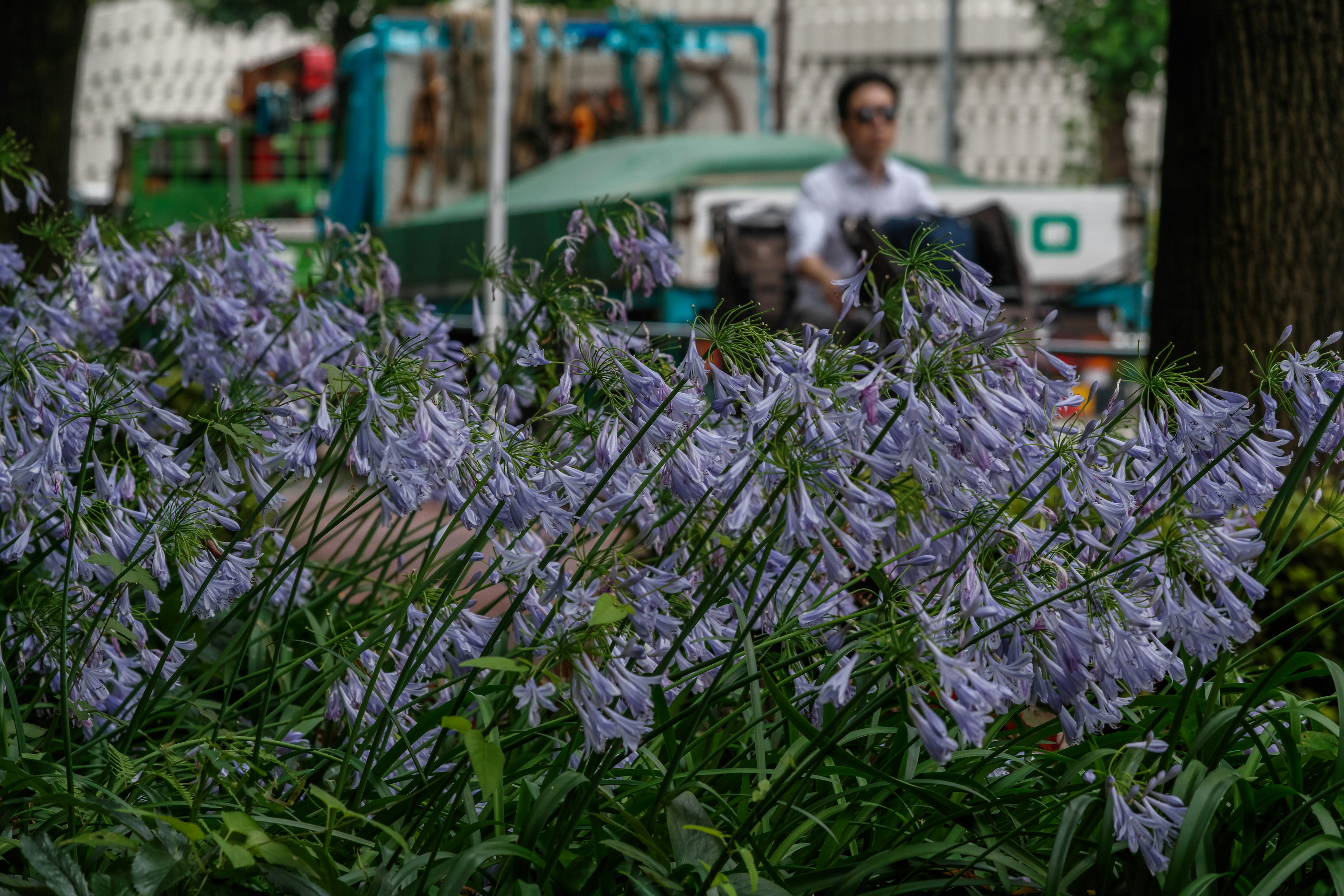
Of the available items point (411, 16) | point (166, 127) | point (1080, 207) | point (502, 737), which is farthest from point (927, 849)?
point (166, 127)

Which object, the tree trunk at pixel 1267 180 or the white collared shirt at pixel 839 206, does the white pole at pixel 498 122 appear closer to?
the white collared shirt at pixel 839 206

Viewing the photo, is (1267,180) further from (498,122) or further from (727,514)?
(498,122)

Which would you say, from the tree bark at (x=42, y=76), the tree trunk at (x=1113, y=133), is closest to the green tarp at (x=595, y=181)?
the tree bark at (x=42, y=76)

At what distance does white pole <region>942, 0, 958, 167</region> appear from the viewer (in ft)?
48.9

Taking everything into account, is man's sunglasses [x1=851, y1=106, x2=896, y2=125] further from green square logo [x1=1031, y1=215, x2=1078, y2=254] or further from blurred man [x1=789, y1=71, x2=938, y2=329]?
green square logo [x1=1031, y1=215, x2=1078, y2=254]

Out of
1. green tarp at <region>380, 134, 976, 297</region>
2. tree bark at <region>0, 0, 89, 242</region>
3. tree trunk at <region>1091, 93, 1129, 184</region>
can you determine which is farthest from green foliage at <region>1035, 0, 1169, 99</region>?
tree bark at <region>0, 0, 89, 242</region>

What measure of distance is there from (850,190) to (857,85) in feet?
1.62

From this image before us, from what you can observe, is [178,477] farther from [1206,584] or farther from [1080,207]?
[1080,207]

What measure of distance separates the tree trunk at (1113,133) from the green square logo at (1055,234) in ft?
41.5

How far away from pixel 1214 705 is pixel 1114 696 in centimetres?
17

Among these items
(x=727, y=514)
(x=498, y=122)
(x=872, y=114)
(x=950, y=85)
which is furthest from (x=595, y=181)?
(x=727, y=514)

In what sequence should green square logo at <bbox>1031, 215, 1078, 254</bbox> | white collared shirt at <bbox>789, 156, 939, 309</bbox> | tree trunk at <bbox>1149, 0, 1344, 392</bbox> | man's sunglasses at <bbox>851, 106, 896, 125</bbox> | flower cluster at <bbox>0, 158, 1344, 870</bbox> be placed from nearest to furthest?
1. flower cluster at <bbox>0, 158, 1344, 870</bbox>
2. tree trunk at <bbox>1149, 0, 1344, 392</bbox>
3. white collared shirt at <bbox>789, 156, 939, 309</bbox>
4. man's sunglasses at <bbox>851, 106, 896, 125</bbox>
5. green square logo at <bbox>1031, 215, 1078, 254</bbox>

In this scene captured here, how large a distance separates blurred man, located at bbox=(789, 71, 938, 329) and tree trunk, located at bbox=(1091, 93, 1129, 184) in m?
15.4

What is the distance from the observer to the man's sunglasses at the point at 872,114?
22.9 feet
